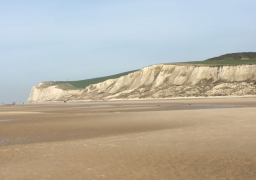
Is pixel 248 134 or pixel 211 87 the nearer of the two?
pixel 248 134

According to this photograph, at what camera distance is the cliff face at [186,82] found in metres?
65.4

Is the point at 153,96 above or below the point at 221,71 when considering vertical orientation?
below

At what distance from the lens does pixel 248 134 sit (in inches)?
511

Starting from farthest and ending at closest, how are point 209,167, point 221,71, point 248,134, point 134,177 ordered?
point 221,71
point 248,134
point 209,167
point 134,177

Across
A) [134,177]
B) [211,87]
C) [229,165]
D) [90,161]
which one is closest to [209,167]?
[229,165]

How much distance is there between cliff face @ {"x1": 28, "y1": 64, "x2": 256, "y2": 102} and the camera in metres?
65.4

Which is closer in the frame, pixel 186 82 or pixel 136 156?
pixel 136 156

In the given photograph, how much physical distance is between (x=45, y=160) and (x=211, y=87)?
62.4 meters

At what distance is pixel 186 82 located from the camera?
76438 mm

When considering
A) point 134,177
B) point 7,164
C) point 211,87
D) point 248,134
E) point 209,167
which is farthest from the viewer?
point 211,87

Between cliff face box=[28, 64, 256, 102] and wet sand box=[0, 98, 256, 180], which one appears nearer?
wet sand box=[0, 98, 256, 180]

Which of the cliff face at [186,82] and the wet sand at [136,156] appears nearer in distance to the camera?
the wet sand at [136,156]

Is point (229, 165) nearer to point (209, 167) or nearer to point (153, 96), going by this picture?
point (209, 167)

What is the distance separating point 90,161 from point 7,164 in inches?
94.3
